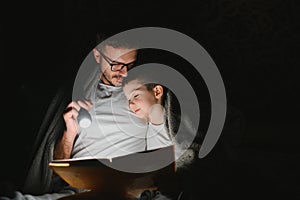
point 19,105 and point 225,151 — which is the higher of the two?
point 19,105

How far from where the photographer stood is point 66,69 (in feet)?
5.46

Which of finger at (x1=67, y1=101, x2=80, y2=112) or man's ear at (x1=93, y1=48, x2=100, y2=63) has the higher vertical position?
man's ear at (x1=93, y1=48, x2=100, y2=63)

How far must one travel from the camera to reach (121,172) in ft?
4.63

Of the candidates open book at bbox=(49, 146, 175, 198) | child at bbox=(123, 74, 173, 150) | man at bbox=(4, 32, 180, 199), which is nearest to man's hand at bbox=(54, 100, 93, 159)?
man at bbox=(4, 32, 180, 199)

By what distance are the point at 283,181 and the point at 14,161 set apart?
1061 millimetres

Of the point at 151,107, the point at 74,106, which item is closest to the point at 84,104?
the point at 74,106

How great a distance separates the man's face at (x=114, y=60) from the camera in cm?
159

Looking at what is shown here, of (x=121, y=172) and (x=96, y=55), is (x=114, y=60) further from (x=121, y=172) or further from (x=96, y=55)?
(x=121, y=172)

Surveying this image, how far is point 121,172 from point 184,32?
2.08 ft

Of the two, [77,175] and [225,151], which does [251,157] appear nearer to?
[225,151]

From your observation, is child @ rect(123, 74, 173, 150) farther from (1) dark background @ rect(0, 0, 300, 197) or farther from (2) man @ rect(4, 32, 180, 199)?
(1) dark background @ rect(0, 0, 300, 197)

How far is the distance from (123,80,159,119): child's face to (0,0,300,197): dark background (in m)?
0.25

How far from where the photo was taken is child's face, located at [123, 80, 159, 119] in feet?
5.08

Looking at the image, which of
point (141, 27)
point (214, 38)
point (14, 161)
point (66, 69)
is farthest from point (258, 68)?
point (14, 161)
